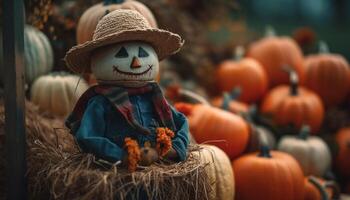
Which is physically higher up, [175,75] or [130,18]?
[130,18]

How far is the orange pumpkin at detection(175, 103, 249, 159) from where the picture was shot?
127 inches

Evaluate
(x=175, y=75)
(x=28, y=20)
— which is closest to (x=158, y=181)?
(x=28, y=20)

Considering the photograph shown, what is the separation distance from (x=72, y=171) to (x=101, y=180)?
0.17 metres

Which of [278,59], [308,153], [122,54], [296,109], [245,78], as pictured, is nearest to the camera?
[122,54]

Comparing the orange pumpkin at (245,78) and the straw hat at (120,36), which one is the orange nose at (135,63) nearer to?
the straw hat at (120,36)

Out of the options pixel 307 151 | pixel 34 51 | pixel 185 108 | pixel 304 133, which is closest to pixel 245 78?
pixel 304 133

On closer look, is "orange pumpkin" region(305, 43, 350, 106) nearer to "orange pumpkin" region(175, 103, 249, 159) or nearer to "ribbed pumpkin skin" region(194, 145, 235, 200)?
"orange pumpkin" region(175, 103, 249, 159)

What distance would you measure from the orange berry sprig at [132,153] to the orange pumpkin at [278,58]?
9.46 feet

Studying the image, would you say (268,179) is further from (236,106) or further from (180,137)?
(236,106)

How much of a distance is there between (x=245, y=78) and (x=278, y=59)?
0.45 metres

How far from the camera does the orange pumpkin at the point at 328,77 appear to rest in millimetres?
4605

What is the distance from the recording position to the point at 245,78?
4.56 metres

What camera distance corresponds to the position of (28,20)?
317 centimetres

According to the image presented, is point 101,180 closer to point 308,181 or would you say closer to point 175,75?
point 308,181
